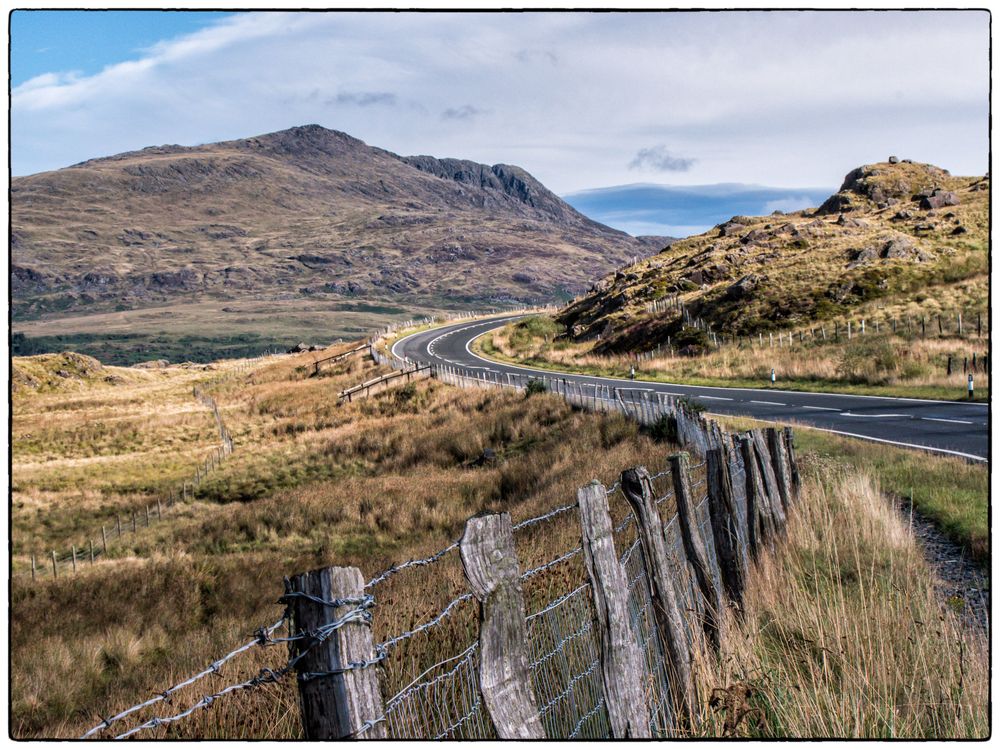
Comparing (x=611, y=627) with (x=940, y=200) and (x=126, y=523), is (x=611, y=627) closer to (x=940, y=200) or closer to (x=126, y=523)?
(x=126, y=523)

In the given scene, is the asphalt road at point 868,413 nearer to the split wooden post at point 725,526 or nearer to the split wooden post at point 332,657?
the split wooden post at point 725,526

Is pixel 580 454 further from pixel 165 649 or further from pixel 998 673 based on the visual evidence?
pixel 998 673

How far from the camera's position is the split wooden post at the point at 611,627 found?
3.12 meters

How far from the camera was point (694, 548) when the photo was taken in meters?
4.46

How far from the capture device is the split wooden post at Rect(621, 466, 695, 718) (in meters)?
3.68

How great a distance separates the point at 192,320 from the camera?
177250 mm

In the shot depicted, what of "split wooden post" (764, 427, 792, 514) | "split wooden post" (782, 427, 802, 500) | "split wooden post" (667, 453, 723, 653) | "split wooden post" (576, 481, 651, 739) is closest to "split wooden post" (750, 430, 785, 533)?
"split wooden post" (764, 427, 792, 514)

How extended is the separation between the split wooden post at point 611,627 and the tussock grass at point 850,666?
477 millimetres

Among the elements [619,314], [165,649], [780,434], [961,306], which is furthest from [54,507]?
[619,314]

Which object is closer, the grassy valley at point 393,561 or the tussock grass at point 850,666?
the tussock grass at point 850,666

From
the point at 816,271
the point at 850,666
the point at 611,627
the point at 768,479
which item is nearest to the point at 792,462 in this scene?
the point at 768,479

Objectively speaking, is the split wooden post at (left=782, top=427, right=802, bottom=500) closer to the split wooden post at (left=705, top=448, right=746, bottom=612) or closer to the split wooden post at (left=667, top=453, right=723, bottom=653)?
the split wooden post at (left=705, top=448, right=746, bottom=612)

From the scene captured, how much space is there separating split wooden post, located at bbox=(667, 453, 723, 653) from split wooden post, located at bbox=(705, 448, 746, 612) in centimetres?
49

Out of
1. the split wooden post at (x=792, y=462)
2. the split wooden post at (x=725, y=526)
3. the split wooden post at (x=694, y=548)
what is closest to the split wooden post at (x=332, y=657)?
the split wooden post at (x=694, y=548)
